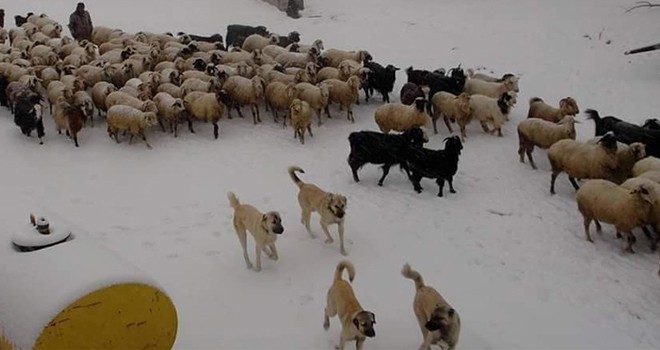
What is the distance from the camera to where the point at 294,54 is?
15.7m

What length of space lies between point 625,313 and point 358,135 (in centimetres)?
477

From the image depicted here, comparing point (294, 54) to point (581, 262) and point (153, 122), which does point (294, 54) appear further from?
point (581, 262)

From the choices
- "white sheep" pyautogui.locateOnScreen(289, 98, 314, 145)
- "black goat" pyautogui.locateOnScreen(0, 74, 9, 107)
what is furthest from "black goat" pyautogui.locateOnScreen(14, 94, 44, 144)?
"white sheep" pyautogui.locateOnScreen(289, 98, 314, 145)

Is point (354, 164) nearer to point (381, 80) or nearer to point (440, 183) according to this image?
point (440, 183)

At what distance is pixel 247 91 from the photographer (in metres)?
13.4

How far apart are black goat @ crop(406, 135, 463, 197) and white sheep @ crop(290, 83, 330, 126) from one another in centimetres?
307

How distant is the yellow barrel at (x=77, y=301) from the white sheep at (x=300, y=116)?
6.99 meters

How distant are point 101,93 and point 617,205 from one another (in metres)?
9.29

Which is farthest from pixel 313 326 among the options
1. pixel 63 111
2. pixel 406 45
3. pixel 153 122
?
pixel 406 45

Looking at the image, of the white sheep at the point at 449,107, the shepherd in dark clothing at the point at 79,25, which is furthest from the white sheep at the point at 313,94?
the shepherd in dark clothing at the point at 79,25

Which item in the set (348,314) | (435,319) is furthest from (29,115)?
(435,319)

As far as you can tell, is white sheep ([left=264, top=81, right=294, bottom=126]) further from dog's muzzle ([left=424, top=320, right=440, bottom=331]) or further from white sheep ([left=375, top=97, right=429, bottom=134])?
dog's muzzle ([left=424, top=320, right=440, bottom=331])

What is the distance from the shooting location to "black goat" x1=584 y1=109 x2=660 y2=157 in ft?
34.9

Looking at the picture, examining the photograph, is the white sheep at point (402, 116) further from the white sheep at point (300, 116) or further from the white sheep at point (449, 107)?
the white sheep at point (300, 116)
